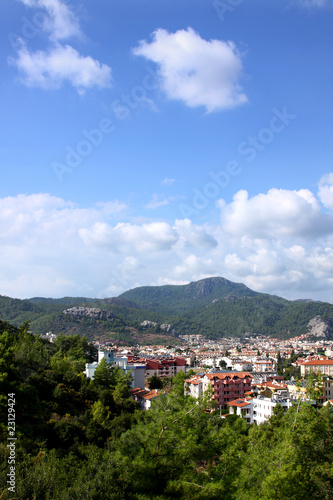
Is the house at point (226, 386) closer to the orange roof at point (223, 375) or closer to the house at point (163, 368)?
the orange roof at point (223, 375)

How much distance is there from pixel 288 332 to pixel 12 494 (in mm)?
180265

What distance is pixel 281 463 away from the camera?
8.89m

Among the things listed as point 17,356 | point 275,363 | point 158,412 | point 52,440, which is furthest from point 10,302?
point 158,412

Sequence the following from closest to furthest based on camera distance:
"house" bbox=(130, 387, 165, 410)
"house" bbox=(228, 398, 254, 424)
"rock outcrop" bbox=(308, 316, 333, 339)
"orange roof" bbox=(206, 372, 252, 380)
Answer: "house" bbox=(130, 387, 165, 410)
"house" bbox=(228, 398, 254, 424)
"orange roof" bbox=(206, 372, 252, 380)
"rock outcrop" bbox=(308, 316, 333, 339)

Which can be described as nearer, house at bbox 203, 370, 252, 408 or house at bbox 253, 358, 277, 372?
house at bbox 203, 370, 252, 408

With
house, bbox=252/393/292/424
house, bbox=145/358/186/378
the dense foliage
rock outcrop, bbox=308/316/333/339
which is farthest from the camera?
rock outcrop, bbox=308/316/333/339

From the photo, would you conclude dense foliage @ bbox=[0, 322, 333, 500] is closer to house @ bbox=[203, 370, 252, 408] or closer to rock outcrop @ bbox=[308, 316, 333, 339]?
house @ bbox=[203, 370, 252, 408]

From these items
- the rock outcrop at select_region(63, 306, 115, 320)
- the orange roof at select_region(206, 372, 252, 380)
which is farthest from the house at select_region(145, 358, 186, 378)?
the rock outcrop at select_region(63, 306, 115, 320)

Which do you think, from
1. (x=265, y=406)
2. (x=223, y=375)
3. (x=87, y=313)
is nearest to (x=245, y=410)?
(x=265, y=406)

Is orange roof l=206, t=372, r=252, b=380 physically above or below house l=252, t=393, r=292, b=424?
above

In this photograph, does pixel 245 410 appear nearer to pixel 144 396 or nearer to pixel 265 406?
pixel 265 406

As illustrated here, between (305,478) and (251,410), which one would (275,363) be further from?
(305,478)

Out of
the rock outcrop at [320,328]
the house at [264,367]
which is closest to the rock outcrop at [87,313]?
the rock outcrop at [320,328]

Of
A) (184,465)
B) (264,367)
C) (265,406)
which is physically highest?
(184,465)
